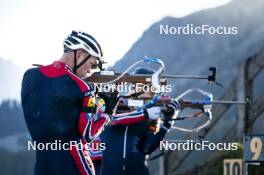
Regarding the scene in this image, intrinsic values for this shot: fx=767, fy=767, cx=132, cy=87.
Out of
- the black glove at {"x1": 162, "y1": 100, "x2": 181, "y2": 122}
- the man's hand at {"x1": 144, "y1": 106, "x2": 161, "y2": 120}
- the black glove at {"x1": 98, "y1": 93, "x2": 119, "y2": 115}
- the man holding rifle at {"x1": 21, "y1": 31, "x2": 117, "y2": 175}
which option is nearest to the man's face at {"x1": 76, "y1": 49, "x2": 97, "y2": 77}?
the man holding rifle at {"x1": 21, "y1": 31, "x2": 117, "y2": 175}

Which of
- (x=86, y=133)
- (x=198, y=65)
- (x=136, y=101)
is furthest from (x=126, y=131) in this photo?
(x=198, y=65)

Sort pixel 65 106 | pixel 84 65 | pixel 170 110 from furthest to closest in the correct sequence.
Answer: pixel 170 110, pixel 84 65, pixel 65 106

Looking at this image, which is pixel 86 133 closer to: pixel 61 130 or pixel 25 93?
pixel 61 130

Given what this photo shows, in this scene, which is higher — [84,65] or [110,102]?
[84,65]

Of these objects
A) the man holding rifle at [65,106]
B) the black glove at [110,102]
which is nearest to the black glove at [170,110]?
the black glove at [110,102]

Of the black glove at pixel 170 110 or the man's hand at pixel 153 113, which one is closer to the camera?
the man's hand at pixel 153 113

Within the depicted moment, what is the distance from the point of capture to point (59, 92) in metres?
4.62

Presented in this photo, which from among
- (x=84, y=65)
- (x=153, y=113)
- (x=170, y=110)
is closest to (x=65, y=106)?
(x=84, y=65)

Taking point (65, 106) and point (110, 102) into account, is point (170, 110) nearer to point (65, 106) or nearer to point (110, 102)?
point (110, 102)

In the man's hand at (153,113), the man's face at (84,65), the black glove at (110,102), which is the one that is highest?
the man's face at (84,65)

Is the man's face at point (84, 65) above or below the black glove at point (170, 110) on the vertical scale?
above

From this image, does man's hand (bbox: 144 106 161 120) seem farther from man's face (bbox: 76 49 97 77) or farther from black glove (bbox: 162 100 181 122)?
man's face (bbox: 76 49 97 77)

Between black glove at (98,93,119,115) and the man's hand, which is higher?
black glove at (98,93,119,115)

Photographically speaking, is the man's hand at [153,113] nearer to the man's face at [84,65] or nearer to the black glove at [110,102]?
the black glove at [110,102]
